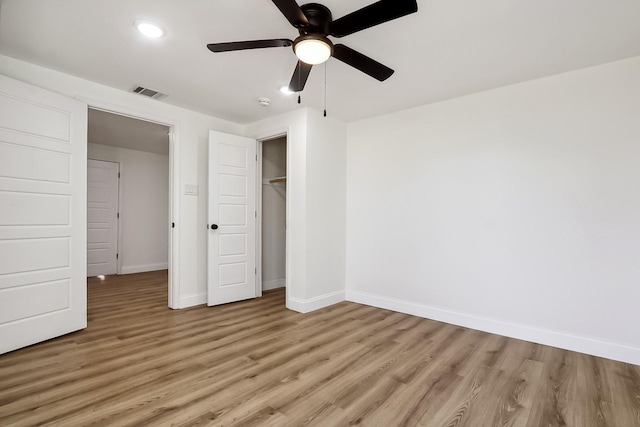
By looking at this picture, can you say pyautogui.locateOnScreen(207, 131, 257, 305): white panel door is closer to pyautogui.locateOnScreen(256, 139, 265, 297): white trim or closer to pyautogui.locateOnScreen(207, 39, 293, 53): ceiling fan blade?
pyautogui.locateOnScreen(256, 139, 265, 297): white trim

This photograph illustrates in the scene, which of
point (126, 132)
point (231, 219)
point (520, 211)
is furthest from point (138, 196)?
point (520, 211)

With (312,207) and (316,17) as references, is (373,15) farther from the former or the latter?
(312,207)

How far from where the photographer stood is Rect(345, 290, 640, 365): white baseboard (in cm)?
251

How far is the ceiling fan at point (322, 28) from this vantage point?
62.7 inches

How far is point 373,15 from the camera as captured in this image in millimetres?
1641

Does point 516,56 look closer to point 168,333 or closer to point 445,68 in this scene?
point 445,68

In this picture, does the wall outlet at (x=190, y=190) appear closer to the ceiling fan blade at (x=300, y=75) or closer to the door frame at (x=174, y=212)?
the door frame at (x=174, y=212)

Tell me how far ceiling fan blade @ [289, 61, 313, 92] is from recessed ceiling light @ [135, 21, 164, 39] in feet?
3.30

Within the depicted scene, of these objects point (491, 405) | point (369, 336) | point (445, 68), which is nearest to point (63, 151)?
point (369, 336)

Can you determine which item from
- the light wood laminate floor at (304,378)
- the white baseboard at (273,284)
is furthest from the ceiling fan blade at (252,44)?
the white baseboard at (273,284)

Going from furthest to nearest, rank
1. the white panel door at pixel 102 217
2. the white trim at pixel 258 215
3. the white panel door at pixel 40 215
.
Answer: the white panel door at pixel 102 217 → the white trim at pixel 258 215 → the white panel door at pixel 40 215

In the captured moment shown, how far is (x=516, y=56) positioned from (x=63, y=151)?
4.05m

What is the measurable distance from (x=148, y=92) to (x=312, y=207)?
7.26 feet

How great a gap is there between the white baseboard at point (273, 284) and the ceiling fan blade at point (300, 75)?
3.24 meters
